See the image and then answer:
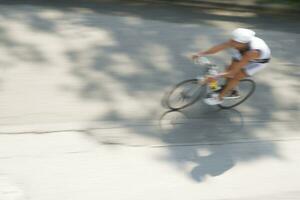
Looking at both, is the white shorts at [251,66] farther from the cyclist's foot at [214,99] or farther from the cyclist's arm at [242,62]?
the cyclist's foot at [214,99]

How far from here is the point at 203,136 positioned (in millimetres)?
6738

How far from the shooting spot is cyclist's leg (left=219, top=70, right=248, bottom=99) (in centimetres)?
673

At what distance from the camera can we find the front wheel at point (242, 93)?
7.34 metres

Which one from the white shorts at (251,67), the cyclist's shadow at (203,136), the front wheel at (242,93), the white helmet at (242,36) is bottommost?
the cyclist's shadow at (203,136)

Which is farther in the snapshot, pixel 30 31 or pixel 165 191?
pixel 30 31

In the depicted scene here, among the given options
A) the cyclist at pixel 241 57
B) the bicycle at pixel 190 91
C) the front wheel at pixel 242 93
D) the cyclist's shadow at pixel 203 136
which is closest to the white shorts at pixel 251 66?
the cyclist at pixel 241 57

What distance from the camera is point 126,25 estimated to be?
9047 millimetres

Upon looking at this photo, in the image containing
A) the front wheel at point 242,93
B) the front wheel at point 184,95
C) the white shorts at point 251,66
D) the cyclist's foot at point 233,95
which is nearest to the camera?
the white shorts at point 251,66

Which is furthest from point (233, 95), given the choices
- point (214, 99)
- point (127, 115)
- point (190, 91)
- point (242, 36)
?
point (127, 115)

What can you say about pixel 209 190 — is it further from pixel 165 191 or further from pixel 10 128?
pixel 10 128

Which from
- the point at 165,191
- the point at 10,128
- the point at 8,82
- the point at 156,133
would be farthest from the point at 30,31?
the point at 165,191

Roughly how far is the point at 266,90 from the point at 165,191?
3104 mm

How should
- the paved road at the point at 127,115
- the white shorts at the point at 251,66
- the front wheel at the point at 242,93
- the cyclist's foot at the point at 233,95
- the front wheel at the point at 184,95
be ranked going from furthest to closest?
the front wheel at the point at 242,93
the cyclist's foot at the point at 233,95
the front wheel at the point at 184,95
the white shorts at the point at 251,66
the paved road at the point at 127,115

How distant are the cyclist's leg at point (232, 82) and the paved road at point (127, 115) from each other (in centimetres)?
46
